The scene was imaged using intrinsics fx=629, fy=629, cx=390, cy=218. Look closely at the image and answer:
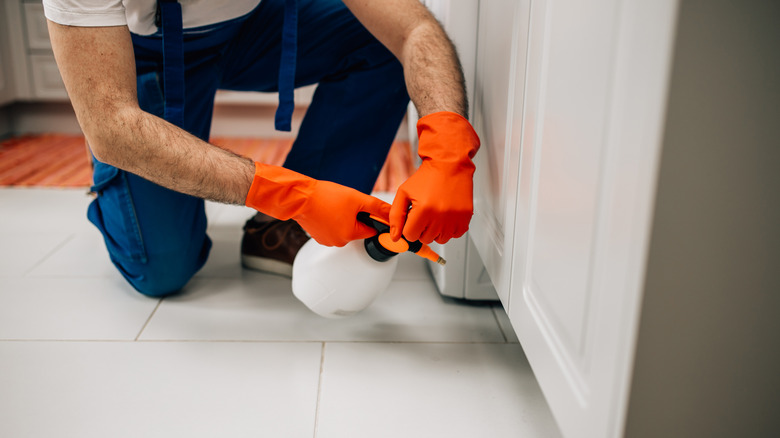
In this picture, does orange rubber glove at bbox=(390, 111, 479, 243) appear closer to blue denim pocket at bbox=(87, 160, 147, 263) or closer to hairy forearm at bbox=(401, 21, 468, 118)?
hairy forearm at bbox=(401, 21, 468, 118)

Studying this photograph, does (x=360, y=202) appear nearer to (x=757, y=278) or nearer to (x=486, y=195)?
(x=486, y=195)

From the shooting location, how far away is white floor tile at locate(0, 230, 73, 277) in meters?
1.50

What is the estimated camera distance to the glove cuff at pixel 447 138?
0.98 meters

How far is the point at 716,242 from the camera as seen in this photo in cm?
52

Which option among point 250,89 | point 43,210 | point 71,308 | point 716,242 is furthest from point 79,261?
point 716,242

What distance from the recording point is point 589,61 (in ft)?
2.01

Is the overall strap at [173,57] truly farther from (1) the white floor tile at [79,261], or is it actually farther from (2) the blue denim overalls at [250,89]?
(1) the white floor tile at [79,261]

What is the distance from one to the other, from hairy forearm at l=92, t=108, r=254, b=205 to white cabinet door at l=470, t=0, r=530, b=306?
15.6 inches

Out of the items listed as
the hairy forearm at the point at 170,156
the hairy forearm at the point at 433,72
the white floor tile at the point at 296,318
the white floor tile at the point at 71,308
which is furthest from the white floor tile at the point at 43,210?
the hairy forearm at the point at 433,72

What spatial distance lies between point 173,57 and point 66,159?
1.66m

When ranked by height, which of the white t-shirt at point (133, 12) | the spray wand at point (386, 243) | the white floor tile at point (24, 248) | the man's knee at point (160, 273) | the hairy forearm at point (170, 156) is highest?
the white t-shirt at point (133, 12)

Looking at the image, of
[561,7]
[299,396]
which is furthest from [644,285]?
[299,396]

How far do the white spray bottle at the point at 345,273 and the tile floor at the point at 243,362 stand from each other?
0.33 feet

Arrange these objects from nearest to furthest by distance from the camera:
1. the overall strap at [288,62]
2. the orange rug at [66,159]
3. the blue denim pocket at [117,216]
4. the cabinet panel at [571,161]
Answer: the cabinet panel at [571,161] → the overall strap at [288,62] → the blue denim pocket at [117,216] → the orange rug at [66,159]
